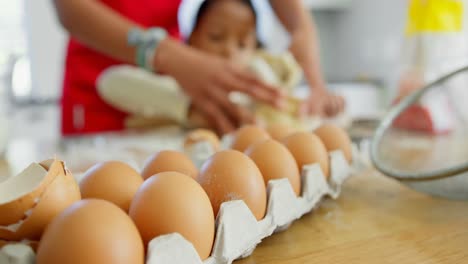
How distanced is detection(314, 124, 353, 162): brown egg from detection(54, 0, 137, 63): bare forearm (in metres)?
0.48

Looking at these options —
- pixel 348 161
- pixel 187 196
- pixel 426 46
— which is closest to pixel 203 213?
pixel 187 196

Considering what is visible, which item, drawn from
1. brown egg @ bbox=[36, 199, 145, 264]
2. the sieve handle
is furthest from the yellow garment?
brown egg @ bbox=[36, 199, 145, 264]

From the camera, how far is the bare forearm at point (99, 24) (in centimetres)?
90

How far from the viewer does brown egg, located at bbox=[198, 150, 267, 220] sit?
0.40 metres

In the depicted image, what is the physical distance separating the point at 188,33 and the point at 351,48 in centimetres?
194

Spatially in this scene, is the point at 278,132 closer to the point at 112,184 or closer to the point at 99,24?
the point at 112,184

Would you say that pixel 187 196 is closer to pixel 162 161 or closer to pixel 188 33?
pixel 162 161

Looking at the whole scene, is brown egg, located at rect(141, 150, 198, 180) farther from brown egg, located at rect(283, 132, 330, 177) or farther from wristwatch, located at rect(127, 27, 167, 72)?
wristwatch, located at rect(127, 27, 167, 72)

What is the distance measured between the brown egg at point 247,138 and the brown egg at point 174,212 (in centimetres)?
25

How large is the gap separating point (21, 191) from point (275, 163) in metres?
0.26

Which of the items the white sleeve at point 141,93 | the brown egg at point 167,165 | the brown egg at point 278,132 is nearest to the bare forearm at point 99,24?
the white sleeve at point 141,93

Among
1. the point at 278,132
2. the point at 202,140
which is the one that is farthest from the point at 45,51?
the point at 278,132

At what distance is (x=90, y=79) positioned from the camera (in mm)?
1229

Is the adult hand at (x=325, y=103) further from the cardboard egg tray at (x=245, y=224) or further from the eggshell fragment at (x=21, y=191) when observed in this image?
the eggshell fragment at (x=21, y=191)
